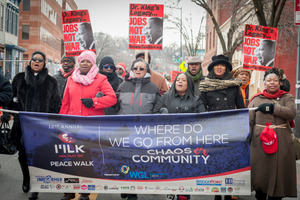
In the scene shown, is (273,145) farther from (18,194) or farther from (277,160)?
(18,194)

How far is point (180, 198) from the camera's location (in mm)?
4590

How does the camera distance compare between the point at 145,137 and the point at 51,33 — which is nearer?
the point at 145,137

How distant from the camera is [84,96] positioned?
16.6 ft

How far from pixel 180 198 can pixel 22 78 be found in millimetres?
3119

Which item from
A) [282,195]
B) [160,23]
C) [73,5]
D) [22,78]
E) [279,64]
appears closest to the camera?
[282,195]

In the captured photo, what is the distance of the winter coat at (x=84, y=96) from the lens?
5.02m

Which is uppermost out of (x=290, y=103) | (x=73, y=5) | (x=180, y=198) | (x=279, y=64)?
(x=73, y=5)

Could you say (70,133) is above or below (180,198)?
above

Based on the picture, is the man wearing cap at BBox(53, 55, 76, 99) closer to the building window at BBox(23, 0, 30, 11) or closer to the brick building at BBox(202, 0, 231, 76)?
the brick building at BBox(202, 0, 231, 76)

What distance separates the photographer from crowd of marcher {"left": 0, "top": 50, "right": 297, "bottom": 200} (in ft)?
14.7

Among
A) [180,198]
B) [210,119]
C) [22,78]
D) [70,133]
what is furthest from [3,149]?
[210,119]

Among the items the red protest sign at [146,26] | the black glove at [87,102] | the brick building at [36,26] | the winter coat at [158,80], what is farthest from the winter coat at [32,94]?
the brick building at [36,26]

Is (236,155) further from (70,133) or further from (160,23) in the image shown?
(160,23)

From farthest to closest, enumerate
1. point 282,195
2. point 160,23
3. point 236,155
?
point 160,23 → point 282,195 → point 236,155
